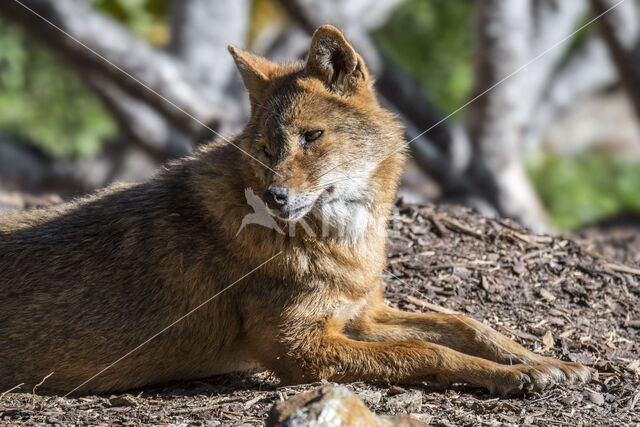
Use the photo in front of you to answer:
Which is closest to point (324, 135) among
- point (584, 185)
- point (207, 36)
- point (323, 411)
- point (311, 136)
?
point (311, 136)

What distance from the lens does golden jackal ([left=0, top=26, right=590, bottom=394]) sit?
5.15 meters

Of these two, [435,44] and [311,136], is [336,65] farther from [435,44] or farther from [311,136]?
[435,44]

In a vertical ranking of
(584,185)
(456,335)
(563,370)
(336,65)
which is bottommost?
(563,370)

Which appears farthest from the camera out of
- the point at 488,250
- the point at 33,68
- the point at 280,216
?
the point at 33,68

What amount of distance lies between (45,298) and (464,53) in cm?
1761

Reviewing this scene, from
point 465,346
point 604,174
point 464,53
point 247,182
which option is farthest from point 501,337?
point 464,53

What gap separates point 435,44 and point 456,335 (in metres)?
16.6

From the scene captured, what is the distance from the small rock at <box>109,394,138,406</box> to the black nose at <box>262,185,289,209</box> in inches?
59.9

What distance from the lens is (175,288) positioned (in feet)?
17.9

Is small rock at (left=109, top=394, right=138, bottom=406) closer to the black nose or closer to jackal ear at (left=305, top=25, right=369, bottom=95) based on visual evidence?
the black nose

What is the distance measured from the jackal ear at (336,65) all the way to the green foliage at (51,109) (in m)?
13.3

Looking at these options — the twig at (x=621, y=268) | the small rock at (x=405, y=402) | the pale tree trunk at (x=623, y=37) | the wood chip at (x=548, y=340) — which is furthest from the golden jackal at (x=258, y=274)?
the pale tree trunk at (x=623, y=37)

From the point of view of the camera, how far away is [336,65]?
552 cm

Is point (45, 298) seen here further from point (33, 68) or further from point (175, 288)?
point (33, 68)
